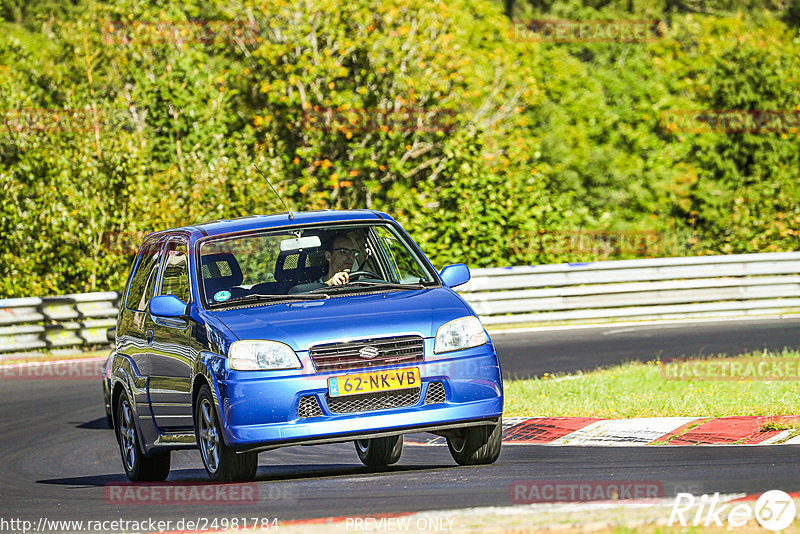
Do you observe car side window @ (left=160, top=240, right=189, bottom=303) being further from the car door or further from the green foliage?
the green foliage

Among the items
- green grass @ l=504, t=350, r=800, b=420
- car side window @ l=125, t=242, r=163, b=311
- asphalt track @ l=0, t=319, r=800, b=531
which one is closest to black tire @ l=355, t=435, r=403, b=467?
asphalt track @ l=0, t=319, r=800, b=531

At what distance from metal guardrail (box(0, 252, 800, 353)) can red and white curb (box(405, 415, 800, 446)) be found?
11080 millimetres

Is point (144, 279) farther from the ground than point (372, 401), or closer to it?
farther from the ground

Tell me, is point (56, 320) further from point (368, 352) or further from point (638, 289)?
point (368, 352)

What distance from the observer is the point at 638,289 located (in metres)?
21.6

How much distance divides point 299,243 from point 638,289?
1403 cm

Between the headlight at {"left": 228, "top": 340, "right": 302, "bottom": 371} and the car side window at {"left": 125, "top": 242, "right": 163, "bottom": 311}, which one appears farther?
the car side window at {"left": 125, "top": 242, "right": 163, "bottom": 311}

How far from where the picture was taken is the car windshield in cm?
806

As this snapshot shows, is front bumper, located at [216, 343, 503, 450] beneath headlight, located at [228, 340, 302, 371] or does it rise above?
beneath

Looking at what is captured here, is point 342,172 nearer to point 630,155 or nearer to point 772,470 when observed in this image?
point 772,470

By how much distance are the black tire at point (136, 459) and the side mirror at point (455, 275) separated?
2.29 meters

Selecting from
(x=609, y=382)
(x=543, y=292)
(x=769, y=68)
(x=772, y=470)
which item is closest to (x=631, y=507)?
(x=772, y=470)

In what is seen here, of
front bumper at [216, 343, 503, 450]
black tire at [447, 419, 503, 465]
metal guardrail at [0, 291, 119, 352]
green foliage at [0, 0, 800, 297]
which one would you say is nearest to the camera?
front bumper at [216, 343, 503, 450]

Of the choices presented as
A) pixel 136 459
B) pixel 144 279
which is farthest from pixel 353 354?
pixel 144 279
